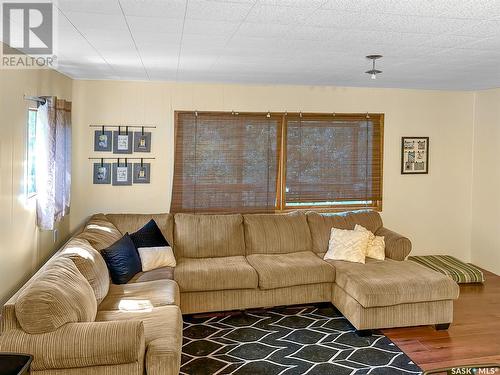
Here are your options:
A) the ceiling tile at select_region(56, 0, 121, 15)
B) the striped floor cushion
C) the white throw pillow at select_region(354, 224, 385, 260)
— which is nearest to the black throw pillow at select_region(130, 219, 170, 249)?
the white throw pillow at select_region(354, 224, 385, 260)

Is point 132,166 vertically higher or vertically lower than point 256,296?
higher

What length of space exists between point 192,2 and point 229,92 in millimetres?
2950

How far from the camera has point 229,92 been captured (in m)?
5.28

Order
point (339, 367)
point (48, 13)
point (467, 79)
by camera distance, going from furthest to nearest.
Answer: point (467, 79), point (339, 367), point (48, 13)

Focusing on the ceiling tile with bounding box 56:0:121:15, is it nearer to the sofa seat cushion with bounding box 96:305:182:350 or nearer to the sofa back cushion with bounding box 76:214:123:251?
the sofa seat cushion with bounding box 96:305:182:350

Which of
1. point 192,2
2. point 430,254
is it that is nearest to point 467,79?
point 430,254

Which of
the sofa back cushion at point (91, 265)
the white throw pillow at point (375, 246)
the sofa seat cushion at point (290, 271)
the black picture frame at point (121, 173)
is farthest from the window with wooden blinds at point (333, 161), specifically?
the sofa back cushion at point (91, 265)

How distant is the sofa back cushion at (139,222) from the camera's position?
4.71 metres

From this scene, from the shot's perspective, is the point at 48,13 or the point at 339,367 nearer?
the point at 48,13

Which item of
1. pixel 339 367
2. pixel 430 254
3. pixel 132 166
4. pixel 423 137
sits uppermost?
pixel 423 137

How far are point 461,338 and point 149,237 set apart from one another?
2998 mm

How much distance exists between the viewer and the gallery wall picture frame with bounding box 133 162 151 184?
515cm

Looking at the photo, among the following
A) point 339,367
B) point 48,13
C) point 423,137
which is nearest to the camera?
point 48,13

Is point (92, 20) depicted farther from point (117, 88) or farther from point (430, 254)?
point (430, 254)
